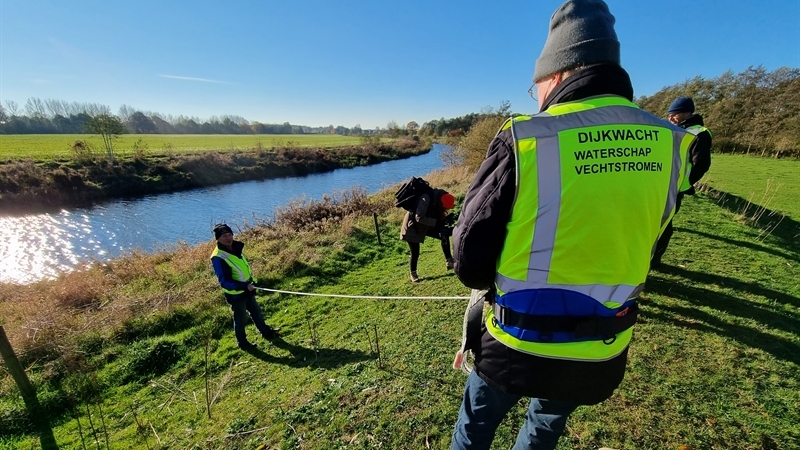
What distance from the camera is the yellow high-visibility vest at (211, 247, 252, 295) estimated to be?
505 cm

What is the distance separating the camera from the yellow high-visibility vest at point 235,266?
16.6 feet

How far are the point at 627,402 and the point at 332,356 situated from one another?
3421 millimetres

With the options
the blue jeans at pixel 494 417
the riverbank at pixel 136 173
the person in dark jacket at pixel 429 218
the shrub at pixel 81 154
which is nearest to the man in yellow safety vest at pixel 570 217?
the blue jeans at pixel 494 417

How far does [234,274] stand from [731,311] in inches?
262

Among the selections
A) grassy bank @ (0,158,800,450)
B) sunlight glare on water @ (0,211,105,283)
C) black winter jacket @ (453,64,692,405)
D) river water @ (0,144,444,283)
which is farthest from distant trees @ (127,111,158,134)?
black winter jacket @ (453,64,692,405)

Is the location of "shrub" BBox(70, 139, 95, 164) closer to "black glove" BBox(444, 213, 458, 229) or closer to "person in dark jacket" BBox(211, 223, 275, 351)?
"person in dark jacket" BBox(211, 223, 275, 351)

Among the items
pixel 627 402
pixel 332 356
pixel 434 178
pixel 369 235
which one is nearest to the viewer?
pixel 627 402

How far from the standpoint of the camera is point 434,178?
2253 cm

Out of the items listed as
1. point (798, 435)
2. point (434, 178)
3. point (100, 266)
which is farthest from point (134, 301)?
point (434, 178)

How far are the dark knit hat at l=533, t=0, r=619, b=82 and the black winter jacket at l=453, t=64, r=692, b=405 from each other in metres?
0.07

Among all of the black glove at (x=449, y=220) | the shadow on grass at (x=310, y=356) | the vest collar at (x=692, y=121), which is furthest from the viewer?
the black glove at (x=449, y=220)

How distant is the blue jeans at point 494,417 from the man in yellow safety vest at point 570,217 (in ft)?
0.39

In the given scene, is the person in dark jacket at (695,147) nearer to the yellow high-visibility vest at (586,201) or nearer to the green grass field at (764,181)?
the yellow high-visibility vest at (586,201)

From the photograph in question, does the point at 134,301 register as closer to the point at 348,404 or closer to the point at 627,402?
the point at 348,404
